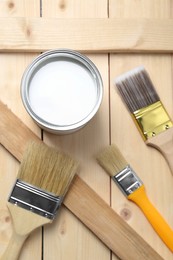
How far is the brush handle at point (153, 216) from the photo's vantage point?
0.85 meters

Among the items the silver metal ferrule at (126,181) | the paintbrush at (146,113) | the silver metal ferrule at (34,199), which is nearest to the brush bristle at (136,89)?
the paintbrush at (146,113)

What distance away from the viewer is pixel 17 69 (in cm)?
87

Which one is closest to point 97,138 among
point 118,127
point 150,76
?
point 118,127

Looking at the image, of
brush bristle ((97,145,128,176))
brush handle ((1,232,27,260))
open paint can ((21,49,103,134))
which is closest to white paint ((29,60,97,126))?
open paint can ((21,49,103,134))

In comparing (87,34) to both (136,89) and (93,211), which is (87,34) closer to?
(136,89)

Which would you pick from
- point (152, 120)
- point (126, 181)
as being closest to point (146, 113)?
point (152, 120)

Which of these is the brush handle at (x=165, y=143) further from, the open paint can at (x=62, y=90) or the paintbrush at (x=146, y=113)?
the open paint can at (x=62, y=90)

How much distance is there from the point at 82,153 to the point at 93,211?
11cm

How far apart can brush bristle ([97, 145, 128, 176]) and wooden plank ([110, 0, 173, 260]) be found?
0.02 m

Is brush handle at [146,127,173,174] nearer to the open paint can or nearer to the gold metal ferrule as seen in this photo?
the gold metal ferrule

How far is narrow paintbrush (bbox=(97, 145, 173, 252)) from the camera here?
85 centimetres

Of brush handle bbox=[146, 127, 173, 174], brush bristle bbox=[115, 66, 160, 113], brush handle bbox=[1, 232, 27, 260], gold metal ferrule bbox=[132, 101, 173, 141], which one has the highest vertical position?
brush bristle bbox=[115, 66, 160, 113]

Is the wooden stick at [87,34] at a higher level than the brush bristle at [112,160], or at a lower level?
higher

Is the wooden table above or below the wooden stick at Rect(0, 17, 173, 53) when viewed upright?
below
